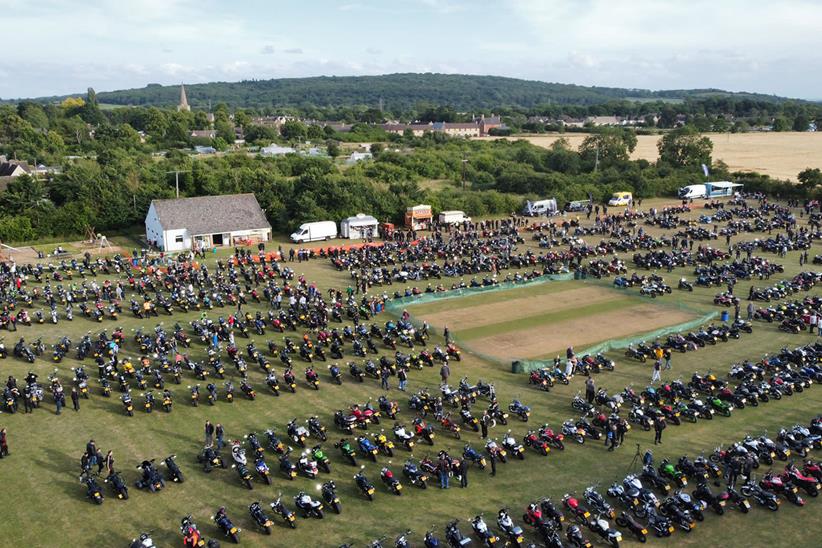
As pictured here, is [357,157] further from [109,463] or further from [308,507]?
[308,507]

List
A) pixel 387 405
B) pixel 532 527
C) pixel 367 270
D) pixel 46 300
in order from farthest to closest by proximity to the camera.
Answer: pixel 367 270 < pixel 46 300 < pixel 387 405 < pixel 532 527

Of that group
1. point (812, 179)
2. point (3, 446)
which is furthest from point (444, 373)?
point (812, 179)

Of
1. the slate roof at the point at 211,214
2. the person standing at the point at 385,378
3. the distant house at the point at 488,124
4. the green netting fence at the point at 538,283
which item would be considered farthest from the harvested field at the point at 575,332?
the distant house at the point at 488,124

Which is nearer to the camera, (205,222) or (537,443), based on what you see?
(537,443)

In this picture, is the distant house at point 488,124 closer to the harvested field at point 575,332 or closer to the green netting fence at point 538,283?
the green netting fence at point 538,283

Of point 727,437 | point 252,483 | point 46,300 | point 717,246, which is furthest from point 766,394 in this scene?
point 46,300

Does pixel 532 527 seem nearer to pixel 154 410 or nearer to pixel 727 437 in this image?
pixel 727 437
